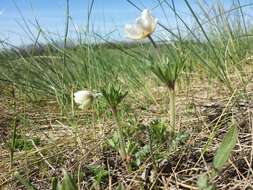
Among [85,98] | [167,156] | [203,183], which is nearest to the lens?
[203,183]

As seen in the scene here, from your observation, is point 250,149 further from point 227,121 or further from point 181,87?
point 181,87

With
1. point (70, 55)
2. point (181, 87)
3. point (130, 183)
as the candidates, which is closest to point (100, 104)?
point (181, 87)

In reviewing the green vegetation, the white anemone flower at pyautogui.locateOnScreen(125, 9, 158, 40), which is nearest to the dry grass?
the green vegetation

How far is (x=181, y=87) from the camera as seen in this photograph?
2.12m

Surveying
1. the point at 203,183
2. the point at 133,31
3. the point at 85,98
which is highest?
the point at 133,31

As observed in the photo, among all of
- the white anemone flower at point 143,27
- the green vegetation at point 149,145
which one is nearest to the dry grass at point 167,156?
the green vegetation at point 149,145

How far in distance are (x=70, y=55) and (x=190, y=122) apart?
4.91 ft

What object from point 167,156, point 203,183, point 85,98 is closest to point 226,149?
point 203,183

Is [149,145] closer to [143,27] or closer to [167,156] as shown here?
[167,156]

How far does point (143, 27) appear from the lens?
1.32m

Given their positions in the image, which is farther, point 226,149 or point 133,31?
point 133,31

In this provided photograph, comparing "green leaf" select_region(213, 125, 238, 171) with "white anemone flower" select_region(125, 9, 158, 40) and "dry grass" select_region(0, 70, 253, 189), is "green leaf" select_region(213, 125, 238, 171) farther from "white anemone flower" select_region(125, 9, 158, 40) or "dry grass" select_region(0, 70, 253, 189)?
"white anemone flower" select_region(125, 9, 158, 40)

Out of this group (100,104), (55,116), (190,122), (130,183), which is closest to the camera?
(130,183)

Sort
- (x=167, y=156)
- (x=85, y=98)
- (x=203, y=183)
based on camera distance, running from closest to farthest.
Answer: (x=203, y=183), (x=167, y=156), (x=85, y=98)
